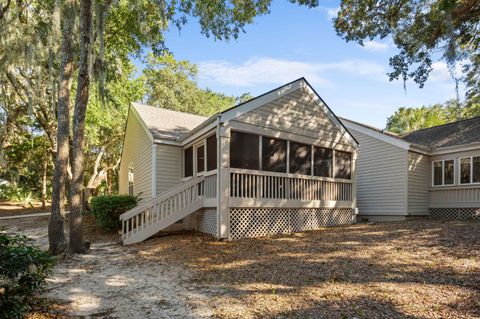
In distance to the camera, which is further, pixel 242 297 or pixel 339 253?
pixel 339 253

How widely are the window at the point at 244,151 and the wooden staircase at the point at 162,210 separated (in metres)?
1.48

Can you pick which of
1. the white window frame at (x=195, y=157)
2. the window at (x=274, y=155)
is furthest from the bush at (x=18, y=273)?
the window at (x=274, y=155)

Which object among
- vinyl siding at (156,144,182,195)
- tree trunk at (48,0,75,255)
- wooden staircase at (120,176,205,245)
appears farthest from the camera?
vinyl siding at (156,144,182,195)

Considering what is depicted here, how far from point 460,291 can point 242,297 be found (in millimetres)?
3386

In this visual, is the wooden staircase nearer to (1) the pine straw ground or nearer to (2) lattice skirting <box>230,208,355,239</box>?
(1) the pine straw ground

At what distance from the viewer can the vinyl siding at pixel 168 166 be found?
38.6 ft

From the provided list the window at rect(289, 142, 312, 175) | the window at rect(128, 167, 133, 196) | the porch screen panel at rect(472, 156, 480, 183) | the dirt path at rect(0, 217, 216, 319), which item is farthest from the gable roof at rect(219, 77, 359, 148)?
the window at rect(128, 167, 133, 196)

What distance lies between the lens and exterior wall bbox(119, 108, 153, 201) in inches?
505

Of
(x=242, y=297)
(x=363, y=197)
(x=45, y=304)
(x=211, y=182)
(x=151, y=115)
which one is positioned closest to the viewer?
(x=45, y=304)

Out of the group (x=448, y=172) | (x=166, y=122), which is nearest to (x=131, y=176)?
(x=166, y=122)

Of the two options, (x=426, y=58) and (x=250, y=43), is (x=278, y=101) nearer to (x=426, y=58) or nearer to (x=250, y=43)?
(x=250, y=43)

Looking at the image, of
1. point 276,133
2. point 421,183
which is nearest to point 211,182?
point 276,133

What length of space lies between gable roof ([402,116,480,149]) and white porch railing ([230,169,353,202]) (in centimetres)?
581

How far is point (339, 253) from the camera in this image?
7309 millimetres
